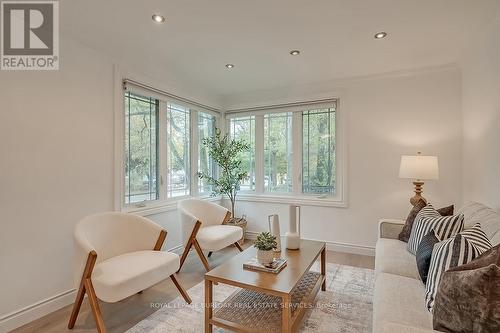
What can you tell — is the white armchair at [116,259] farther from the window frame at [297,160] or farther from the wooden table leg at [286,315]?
the window frame at [297,160]

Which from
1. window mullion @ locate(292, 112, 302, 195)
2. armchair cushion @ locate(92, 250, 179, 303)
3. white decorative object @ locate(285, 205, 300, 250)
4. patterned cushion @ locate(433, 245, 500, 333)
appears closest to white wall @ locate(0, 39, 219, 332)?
armchair cushion @ locate(92, 250, 179, 303)

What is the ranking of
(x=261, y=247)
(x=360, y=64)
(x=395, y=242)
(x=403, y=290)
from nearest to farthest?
(x=403, y=290)
(x=261, y=247)
(x=395, y=242)
(x=360, y=64)

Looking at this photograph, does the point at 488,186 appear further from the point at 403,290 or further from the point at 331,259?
the point at 331,259

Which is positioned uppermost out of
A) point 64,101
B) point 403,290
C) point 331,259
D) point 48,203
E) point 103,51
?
point 103,51

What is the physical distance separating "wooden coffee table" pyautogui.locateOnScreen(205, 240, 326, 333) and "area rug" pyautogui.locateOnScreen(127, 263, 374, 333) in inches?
6.7

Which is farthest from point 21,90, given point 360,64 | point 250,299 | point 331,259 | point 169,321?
point 331,259

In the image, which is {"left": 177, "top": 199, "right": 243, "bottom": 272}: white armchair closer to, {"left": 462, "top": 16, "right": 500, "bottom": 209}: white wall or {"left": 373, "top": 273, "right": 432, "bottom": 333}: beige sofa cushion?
{"left": 373, "top": 273, "right": 432, "bottom": 333}: beige sofa cushion

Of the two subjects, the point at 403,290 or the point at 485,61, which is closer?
the point at 403,290

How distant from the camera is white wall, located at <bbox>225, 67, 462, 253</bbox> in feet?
10.5

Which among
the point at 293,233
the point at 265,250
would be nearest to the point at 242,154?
the point at 293,233

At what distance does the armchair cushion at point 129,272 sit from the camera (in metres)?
1.75

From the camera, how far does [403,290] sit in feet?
5.34

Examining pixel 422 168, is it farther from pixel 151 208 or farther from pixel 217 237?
pixel 151 208

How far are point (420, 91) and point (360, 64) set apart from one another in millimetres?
876
